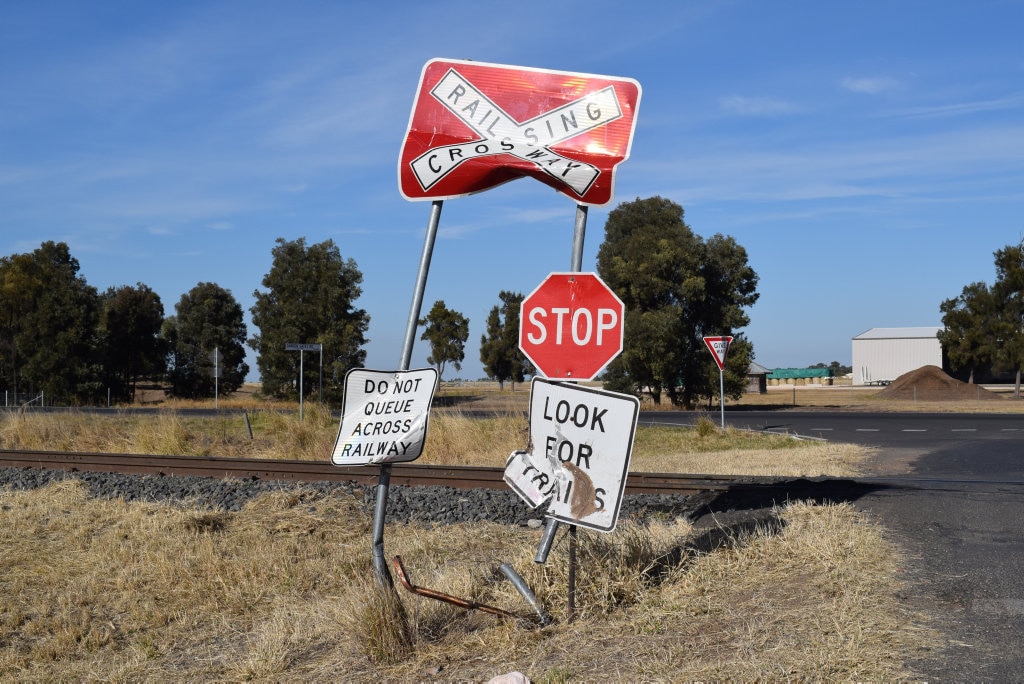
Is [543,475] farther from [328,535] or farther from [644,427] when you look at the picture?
[644,427]

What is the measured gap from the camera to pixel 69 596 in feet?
24.6

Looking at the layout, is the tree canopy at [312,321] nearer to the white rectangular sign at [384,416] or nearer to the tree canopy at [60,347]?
the tree canopy at [60,347]

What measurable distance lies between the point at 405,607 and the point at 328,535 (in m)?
3.81

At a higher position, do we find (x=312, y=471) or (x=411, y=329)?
(x=411, y=329)

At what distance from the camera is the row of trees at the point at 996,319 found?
53906 mm

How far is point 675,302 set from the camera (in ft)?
131

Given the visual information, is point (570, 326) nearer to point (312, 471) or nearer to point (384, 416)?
point (384, 416)

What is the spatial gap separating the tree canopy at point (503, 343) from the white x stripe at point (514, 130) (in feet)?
174

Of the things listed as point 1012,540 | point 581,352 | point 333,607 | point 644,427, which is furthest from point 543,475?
point 644,427

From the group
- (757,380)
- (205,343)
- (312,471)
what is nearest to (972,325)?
(757,380)

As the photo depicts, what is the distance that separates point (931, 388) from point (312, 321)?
1471 inches

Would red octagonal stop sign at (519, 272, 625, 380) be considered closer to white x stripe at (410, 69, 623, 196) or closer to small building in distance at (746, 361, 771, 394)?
white x stripe at (410, 69, 623, 196)

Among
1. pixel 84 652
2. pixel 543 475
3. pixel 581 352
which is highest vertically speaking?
pixel 581 352

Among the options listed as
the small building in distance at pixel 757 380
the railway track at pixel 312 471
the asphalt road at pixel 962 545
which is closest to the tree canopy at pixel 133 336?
the small building in distance at pixel 757 380
